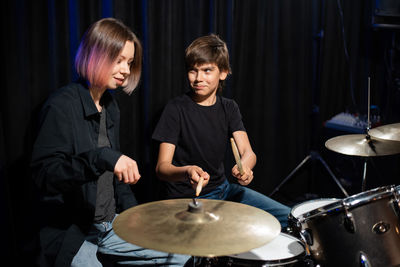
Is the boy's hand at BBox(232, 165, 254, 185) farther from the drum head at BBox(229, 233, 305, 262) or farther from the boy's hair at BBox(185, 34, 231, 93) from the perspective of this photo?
the boy's hair at BBox(185, 34, 231, 93)

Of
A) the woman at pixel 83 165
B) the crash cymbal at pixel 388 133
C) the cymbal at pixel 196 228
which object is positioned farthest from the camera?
the crash cymbal at pixel 388 133

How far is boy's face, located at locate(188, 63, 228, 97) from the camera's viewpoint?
2.09 m

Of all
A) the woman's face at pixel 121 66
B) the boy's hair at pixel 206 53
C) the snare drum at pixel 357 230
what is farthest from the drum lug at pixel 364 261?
the woman's face at pixel 121 66

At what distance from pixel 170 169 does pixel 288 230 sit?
0.61 metres

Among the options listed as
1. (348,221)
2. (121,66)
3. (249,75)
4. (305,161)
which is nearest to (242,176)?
(348,221)

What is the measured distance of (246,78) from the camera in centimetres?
304

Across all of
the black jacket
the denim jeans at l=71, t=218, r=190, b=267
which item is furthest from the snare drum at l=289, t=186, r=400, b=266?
the black jacket

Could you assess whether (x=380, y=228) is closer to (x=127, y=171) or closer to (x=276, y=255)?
(x=276, y=255)

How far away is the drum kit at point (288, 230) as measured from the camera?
1144mm

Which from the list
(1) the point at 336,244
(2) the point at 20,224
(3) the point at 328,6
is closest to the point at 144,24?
(2) the point at 20,224

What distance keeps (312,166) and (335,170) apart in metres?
0.22

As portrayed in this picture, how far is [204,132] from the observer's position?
7.22 feet

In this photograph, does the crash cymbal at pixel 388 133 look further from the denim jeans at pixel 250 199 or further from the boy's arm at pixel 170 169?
the boy's arm at pixel 170 169

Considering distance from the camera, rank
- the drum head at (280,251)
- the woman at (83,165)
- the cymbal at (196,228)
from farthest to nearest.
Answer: the drum head at (280,251)
the woman at (83,165)
the cymbal at (196,228)
